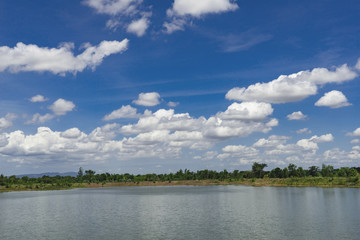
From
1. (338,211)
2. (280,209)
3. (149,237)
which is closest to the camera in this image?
(149,237)

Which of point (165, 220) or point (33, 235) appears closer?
point (33, 235)

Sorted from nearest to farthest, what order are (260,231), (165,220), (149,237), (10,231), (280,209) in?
(149,237), (260,231), (10,231), (165,220), (280,209)

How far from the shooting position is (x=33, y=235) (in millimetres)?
61031

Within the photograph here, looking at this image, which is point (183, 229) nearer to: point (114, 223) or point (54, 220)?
point (114, 223)

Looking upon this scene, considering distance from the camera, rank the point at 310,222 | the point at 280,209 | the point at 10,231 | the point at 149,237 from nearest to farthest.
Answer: the point at 149,237, the point at 10,231, the point at 310,222, the point at 280,209

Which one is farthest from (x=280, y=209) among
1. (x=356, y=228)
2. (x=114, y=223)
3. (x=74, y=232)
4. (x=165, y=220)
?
(x=74, y=232)

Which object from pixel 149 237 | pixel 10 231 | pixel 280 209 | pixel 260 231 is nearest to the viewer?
pixel 149 237

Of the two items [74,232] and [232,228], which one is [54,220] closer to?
[74,232]

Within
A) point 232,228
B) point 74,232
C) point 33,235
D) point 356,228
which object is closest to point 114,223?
point 74,232

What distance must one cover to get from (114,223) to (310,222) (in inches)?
1796

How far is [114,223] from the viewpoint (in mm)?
73625

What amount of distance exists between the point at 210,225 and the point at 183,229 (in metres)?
7.50

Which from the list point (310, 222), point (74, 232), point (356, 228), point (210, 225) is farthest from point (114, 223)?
point (356, 228)

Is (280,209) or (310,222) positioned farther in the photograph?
(280,209)
